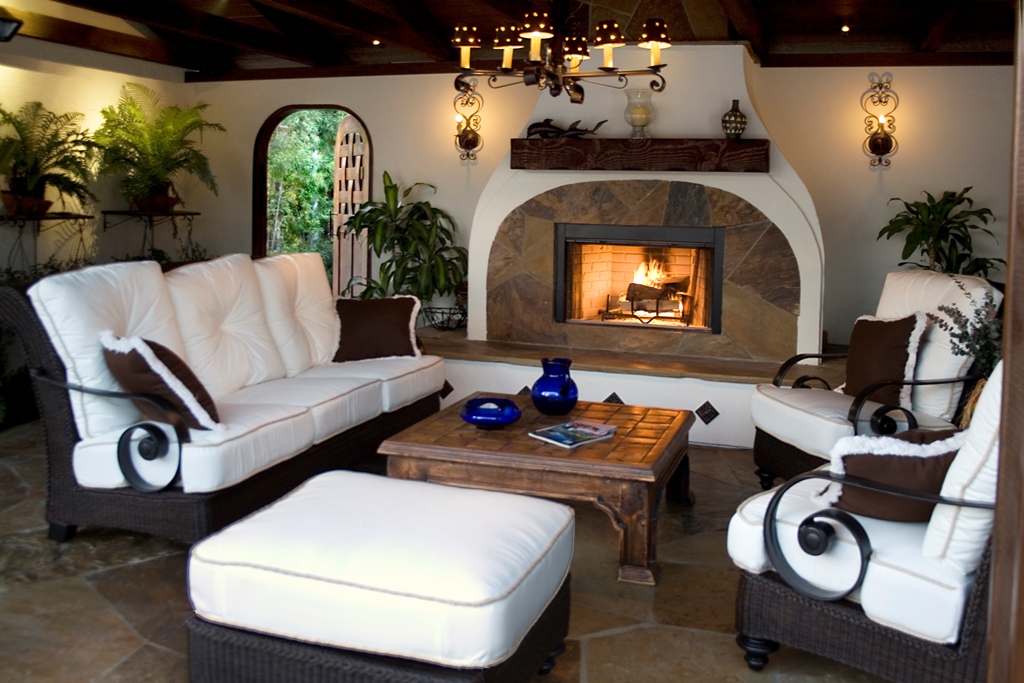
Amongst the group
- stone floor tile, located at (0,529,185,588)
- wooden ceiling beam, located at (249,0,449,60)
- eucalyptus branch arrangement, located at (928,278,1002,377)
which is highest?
wooden ceiling beam, located at (249,0,449,60)

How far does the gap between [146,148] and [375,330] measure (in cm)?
282

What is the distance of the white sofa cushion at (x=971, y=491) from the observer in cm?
218

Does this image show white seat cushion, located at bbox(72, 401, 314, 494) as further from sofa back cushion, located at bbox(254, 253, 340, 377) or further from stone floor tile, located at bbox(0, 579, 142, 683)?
sofa back cushion, located at bbox(254, 253, 340, 377)

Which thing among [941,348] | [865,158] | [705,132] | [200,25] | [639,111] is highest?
[200,25]

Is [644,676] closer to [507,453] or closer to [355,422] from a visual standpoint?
[507,453]

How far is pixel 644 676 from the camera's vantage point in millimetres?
2654

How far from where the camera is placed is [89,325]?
341 centimetres

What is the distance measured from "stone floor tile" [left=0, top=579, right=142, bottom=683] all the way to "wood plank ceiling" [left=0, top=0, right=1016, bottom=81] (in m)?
3.25

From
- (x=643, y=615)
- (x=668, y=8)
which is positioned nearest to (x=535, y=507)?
(x=643, y=615)

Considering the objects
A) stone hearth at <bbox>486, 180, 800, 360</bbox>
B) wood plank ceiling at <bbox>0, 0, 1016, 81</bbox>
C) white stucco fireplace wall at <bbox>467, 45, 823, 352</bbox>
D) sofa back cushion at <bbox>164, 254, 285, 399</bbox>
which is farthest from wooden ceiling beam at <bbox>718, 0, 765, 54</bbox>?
sofa back cushion at <bbox>164, 254, 285, 399</bbox>

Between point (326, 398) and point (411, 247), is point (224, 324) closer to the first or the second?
point (326, 398)

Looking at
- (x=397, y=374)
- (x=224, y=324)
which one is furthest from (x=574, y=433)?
(x=224, y=324)

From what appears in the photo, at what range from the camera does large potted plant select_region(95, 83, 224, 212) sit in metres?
6.58

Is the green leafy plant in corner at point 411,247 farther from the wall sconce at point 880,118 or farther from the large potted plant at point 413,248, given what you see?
the wall sconce at point 880,118
